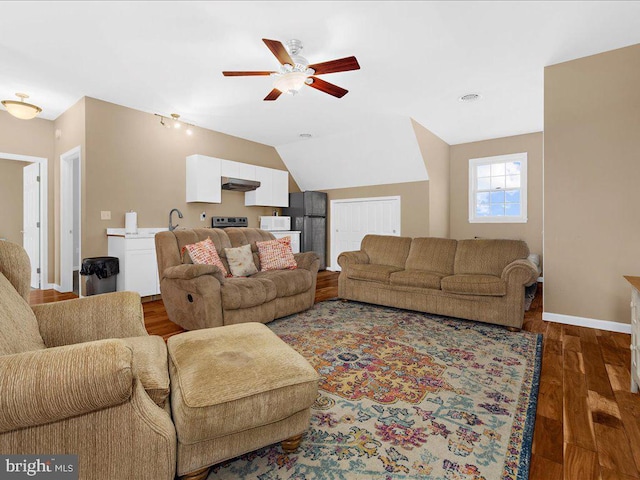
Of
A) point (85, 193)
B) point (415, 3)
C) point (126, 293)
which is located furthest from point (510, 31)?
point (85, 193)

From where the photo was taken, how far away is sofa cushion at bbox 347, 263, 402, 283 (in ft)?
12.7

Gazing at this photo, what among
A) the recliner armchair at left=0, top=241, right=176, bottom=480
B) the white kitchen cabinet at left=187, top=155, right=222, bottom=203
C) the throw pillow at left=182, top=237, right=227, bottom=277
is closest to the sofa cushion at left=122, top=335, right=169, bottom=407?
the recliner armchair at left=0, top=241, right=176, bottom=480

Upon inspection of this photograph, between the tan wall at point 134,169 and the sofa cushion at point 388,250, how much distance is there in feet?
9.29

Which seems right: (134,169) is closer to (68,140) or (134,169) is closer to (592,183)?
(68,140)

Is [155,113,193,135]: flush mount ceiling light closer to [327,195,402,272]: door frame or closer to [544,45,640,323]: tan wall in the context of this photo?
[327,195,402,272]: door frame

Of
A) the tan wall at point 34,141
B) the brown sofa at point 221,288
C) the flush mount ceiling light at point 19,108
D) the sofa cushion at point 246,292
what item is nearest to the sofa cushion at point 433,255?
the brown sofa at point 221,288

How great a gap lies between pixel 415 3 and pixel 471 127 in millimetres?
3645

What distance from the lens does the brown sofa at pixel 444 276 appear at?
3145 millimetres

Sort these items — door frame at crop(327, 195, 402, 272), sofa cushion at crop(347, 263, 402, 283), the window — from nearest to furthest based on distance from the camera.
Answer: sofa cushion at crop(347, 263, 402, 283) → the window → door frame at crop(327, 195, 402, 272)

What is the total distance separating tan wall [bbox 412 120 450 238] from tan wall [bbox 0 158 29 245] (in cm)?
728

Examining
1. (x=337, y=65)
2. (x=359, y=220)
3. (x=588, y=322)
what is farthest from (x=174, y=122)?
(x=588, y=322)

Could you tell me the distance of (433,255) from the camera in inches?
157

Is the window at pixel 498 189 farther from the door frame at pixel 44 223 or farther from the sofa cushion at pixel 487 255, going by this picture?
the door frame at pixel 44 223

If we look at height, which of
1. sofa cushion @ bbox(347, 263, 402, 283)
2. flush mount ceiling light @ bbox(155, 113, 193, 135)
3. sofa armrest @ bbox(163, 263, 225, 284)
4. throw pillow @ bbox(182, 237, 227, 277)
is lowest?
sofa cushion @ bbox(347, 263, 402, 283)
